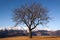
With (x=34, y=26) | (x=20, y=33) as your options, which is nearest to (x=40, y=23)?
(x=34, y=26)

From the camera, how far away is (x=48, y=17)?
4650cm

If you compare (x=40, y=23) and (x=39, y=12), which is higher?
(x=39, y=12)

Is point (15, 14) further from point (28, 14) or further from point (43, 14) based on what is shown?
point (43, 14)

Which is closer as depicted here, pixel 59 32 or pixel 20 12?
pixel 20 12

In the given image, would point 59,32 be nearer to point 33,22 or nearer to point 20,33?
point 20,33

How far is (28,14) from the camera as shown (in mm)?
45750

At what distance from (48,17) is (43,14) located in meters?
1.64

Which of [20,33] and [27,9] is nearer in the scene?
[27,9]

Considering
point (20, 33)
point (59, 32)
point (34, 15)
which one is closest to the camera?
point (34, 15)

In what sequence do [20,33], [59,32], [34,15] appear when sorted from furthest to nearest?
[20,33] < [59,32] < [34,15]

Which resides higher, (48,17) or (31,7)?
(31,7)

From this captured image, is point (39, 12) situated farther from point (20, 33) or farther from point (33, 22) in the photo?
point (20, 33)

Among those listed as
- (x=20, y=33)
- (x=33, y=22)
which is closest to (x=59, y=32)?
(x=20, y=33)

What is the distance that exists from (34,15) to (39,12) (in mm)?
1655
